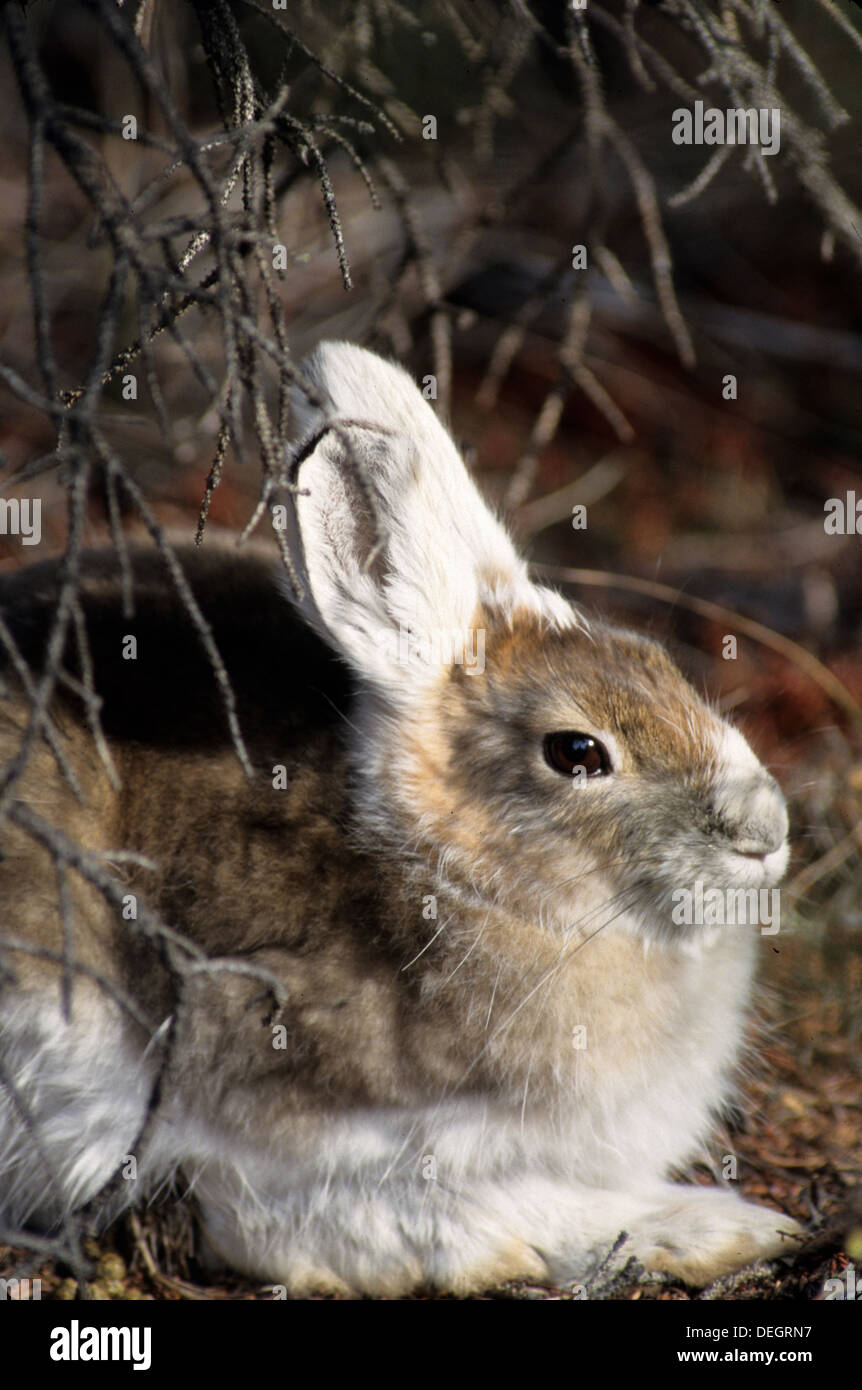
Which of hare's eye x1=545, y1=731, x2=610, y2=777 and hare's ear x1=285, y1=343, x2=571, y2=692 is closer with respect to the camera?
hare's ear x1=285, y1=343, x2=571, y2=692

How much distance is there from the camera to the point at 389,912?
118 inches

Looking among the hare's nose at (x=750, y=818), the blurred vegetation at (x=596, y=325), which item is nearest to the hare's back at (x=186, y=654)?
the blurred vegetation at (x=596, y=325)

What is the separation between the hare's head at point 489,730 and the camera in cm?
296

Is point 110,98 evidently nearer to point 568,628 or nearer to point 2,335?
point 2,335

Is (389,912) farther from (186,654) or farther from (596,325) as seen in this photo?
(596,325)

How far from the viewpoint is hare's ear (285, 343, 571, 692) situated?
9.58 feet

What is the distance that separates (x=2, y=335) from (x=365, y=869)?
3.79 m

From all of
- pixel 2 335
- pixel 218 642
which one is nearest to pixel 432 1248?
pixel 218 642

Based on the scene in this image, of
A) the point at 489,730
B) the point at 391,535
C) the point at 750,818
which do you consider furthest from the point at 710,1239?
the point at 391,535

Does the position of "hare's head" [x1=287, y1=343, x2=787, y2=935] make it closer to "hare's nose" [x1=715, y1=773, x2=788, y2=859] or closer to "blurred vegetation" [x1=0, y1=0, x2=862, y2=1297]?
"hare's nose" [x1=715, y1=773, x2=788, y2=859]

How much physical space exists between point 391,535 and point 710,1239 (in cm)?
187

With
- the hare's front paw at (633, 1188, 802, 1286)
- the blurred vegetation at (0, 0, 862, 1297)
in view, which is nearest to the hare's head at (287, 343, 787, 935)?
the blurred vegetation at (0, 0, 862, 1297)

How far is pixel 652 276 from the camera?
6.59 meters

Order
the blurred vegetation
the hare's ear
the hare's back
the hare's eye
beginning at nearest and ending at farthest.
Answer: the hare's ear, the hare's eye, the hare's back, the blurred vegetation
